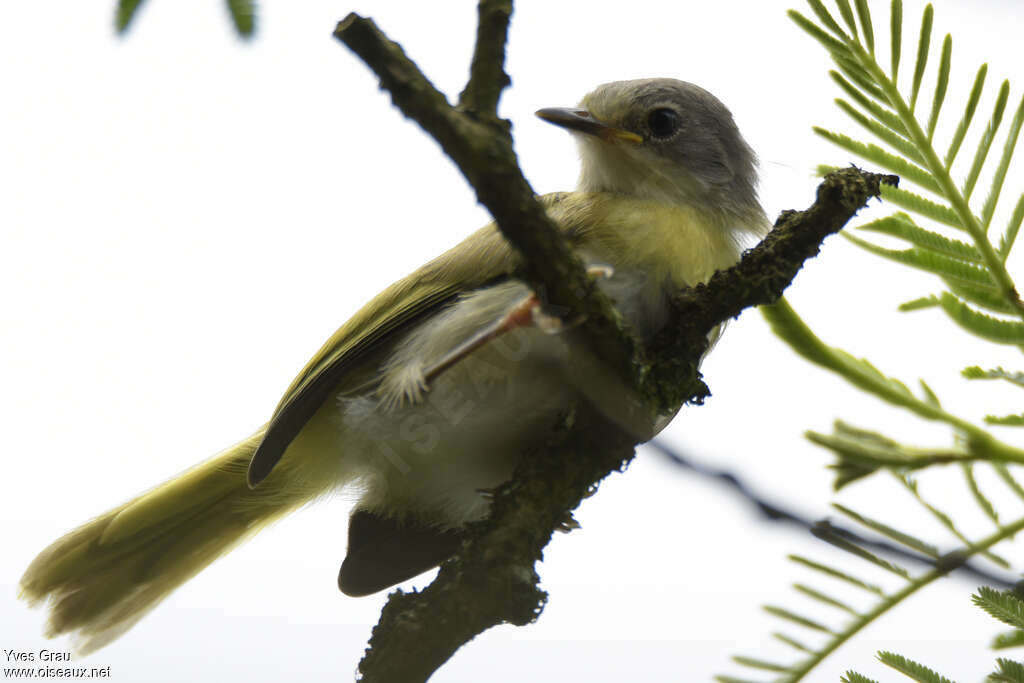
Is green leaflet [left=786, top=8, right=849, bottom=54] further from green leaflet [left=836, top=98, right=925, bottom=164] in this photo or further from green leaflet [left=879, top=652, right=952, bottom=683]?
green leaflet [left=879, top=652, right=952, bottom=683]

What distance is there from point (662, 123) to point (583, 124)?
0.36 m

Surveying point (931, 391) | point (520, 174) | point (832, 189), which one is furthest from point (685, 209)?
point (931, 391)

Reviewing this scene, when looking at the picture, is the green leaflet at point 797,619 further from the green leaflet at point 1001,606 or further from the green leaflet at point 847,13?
the green leaflet at point 847,13

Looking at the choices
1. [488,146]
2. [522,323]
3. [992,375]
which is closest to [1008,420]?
[992,375]

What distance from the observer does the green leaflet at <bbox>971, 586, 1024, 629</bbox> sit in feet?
3.35

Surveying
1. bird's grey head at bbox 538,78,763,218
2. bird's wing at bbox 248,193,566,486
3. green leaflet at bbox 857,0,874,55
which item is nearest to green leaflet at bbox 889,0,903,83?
green leaflet at bbox 857,0,874,55

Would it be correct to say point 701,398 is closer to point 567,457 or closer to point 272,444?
point 567,457

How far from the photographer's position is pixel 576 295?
1.57 m

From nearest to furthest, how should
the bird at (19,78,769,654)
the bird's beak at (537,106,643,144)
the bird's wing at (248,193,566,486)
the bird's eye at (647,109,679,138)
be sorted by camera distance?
the bird at (19,78,769,654)
the bird's wing at (248,193,566,486)
the bird's beak at (537,106,643,144)
the bird's eye at (647,109,679,138)

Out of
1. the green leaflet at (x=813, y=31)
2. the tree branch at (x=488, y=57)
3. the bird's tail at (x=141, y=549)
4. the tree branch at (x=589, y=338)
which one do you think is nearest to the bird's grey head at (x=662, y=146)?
→ the tree branch at (x=589, y=338)

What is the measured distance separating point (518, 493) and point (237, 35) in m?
1.49

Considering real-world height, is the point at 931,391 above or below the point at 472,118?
below

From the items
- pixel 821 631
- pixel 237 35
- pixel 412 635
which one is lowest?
pixel 821 631

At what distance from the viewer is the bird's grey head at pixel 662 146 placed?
330 cm
